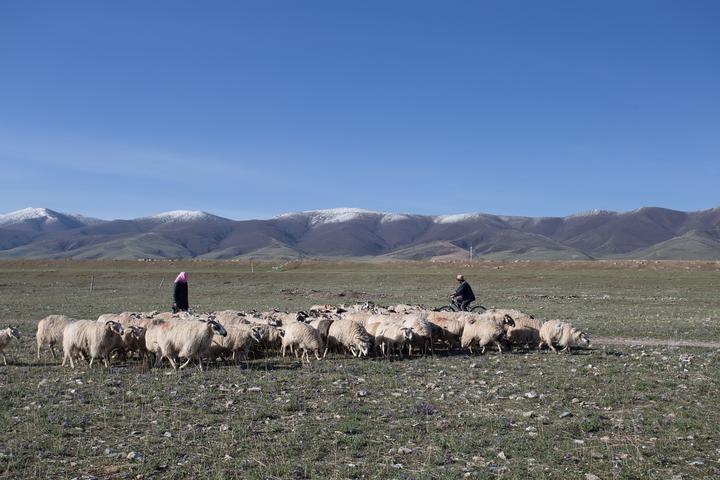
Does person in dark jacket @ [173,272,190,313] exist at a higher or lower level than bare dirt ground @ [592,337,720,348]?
higher

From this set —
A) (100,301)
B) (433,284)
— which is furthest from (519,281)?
(100,301)

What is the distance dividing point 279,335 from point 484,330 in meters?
6.71

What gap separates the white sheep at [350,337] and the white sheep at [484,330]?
137 inches

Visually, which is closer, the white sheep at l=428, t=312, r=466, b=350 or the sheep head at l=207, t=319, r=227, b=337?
the sheep head at l=207, t=319, r=227, b=337

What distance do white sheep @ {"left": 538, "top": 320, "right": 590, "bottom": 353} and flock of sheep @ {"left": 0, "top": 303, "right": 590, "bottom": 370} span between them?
0.03 m

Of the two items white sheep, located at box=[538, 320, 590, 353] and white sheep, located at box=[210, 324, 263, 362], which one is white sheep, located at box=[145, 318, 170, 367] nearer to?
white sheep, located at box=[210, 324, 263, 362]

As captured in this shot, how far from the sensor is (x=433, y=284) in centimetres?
5956

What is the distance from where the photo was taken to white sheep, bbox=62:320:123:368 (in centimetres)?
1596

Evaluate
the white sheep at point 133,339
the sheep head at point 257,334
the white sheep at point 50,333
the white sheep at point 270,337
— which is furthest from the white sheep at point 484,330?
the white sheep at point 50,333

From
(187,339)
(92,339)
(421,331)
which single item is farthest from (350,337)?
(92,339)

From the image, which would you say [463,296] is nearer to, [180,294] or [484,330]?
[484,330]

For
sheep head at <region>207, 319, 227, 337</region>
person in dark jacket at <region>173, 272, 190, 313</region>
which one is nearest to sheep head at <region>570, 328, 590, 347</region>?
sheep head at <region>207, 319, 227, 337</region>

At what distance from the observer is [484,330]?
19.0 m

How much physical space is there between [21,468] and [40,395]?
14.8 ft
